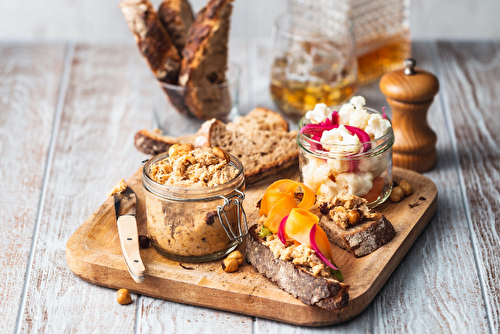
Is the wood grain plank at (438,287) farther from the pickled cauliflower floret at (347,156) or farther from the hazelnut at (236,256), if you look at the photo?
the hazelnut at (236,256)

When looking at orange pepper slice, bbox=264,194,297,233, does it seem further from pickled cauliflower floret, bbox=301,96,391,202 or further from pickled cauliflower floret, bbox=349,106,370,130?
pickled cauliflower floret, bbox=349,106,370,130

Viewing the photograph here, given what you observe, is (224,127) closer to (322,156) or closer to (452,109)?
(322,156)

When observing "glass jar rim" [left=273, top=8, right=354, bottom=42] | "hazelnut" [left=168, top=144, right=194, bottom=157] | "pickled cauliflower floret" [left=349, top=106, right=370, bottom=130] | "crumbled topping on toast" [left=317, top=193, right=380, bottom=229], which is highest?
"hazelnut" [left=168, top=144, right=194, bottom=157]

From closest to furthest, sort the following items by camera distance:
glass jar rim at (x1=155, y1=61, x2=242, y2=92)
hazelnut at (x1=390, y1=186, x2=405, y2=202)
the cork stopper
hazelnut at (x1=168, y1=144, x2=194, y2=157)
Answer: hazelnut at (x1=168, y1=144, x2=194, y2=157)
hazelnut at (x1=390, y1=186, x2=405, y2=202)
the cork stopper
glass jar rim at (x1=155, y1=61, x2=242, y2=92)

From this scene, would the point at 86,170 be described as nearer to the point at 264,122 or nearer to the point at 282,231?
the point at 264,122

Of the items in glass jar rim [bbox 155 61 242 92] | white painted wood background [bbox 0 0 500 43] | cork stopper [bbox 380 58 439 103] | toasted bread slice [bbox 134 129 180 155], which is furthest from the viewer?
white painted wood background [bbox 0 0 500 43]

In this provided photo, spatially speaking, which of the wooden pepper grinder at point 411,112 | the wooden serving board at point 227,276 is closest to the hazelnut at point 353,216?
the wooden serving board at point 227,276

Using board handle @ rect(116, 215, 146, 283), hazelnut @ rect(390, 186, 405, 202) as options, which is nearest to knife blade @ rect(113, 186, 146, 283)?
board handle @ rect(116, 215, 146, 283)
